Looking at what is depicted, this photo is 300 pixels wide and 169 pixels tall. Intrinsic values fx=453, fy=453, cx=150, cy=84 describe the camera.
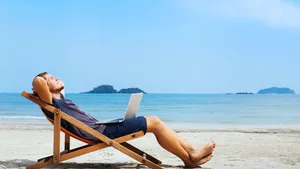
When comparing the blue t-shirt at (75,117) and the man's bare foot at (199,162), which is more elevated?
the blue t-shirt at (75,117)

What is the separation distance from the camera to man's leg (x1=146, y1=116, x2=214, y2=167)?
16.5 ft

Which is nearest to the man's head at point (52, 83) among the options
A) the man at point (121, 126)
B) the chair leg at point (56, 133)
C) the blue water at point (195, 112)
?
the man at point (121, 126)

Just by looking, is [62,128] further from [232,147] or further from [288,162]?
[232,147]

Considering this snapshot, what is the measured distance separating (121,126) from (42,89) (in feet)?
3.09

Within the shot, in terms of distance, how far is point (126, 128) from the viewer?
4961 millimetres

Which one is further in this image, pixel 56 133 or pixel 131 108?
pixel 131 108

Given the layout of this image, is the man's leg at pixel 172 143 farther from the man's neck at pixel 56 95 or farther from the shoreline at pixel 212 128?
the shoreline at pixel 212 128

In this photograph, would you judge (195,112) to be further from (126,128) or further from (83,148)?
(83,148)

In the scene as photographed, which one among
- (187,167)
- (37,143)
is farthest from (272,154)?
(37,143)

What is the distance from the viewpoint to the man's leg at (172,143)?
5029mm

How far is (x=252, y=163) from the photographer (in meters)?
5.97

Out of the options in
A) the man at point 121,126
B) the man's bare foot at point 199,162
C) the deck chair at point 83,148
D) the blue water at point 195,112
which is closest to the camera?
the deck chair at point 83,148

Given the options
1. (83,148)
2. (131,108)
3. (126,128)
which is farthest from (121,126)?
(83,148)

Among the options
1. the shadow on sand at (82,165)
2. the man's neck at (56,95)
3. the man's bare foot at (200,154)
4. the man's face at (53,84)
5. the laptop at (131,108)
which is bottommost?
the shadow on sand at (82,165)
